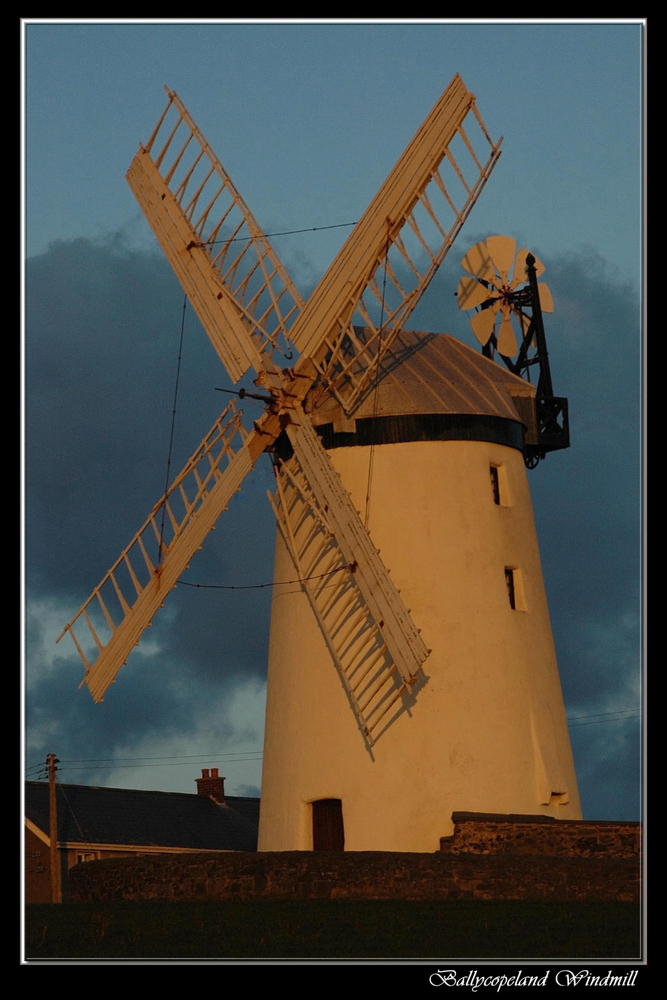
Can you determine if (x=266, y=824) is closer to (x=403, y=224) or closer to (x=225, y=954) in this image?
(x=225, y=954)

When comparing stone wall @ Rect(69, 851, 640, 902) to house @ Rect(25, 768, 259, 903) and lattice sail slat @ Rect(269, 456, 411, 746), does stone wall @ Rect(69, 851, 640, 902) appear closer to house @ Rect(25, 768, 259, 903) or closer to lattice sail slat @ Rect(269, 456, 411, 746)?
lattice sail slat @ Rect(269, 456, 411, 746)

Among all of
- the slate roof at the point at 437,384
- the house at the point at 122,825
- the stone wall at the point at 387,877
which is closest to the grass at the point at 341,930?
the stone wall at the point at 387,877

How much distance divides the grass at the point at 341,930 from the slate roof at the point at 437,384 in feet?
27.6

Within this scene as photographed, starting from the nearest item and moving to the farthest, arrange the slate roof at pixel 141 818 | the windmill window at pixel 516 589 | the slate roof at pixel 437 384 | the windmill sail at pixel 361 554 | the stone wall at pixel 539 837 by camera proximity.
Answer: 1. the stone wall at pixel 539 837
2. the windmill sail at pixel 361 554
3. the slate roof at pixel 437 384
4. the windmill window at pixel 516 589
5. the slate roof at pixel 141 818

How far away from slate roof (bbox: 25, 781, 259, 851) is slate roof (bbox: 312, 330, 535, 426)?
17.9 meters

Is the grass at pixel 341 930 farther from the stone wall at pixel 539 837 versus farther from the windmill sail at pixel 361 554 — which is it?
the windmill sail at pixel 361 554

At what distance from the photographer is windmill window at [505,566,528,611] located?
A: 26.0 meters

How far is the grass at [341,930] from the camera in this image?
60.8ft

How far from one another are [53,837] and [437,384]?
691 inches

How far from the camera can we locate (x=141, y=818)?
41688 mm

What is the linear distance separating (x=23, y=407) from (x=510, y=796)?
1167cm

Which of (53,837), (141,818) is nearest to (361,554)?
(53,837)

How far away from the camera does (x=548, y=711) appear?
25.8 meters

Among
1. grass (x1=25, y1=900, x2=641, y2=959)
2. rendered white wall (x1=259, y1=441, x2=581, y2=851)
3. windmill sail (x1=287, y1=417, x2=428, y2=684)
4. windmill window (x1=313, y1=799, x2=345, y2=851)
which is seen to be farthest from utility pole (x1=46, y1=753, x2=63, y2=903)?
grass (x1=25, y1=900, x2=641, y2=959)
